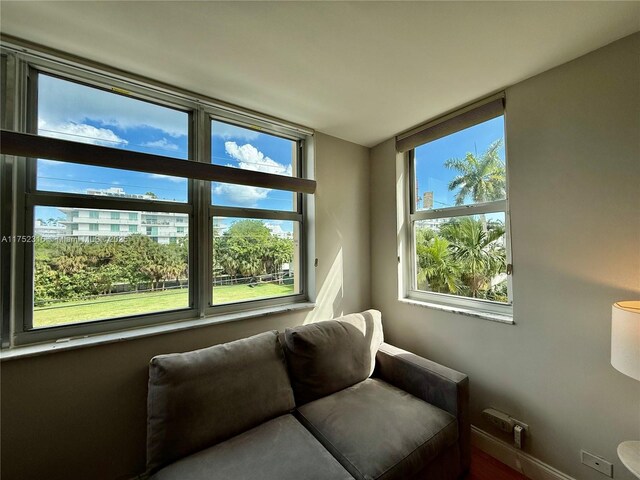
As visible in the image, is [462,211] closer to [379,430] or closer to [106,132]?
[379,430]

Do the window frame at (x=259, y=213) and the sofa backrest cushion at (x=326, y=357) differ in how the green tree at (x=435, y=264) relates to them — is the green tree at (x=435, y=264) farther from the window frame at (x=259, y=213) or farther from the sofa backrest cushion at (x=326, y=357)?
the window frame at (x=259, y=213)

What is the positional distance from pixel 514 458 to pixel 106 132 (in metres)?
3.27

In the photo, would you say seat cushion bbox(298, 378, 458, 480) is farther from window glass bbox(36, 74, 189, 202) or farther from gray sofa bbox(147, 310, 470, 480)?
window glass bbox(36, 74, 189, 202)

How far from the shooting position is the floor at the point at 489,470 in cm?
153

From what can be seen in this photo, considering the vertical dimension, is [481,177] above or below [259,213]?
above

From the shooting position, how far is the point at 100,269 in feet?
4.92

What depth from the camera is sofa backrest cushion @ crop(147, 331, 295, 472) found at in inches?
46.5

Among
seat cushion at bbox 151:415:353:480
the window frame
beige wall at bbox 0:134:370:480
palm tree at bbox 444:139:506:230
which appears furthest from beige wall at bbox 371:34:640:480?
beige wall at bbox 0:134:370:480

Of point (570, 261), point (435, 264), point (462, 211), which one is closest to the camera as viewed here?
point (570, 261)

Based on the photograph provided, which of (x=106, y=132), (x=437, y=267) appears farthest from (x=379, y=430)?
(x=106, y=132)

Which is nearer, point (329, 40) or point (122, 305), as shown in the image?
point (329, 40)

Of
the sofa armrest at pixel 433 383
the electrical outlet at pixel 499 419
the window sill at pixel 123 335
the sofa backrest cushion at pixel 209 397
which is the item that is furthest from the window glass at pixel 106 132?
the electrical outlet at pixel 499 419

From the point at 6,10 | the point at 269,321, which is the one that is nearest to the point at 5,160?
the point at 6,10

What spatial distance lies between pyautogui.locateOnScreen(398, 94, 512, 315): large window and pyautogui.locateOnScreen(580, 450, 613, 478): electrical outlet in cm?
77
